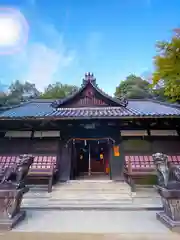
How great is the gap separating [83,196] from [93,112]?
3393 millimetres

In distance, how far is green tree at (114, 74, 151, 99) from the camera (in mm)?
25391

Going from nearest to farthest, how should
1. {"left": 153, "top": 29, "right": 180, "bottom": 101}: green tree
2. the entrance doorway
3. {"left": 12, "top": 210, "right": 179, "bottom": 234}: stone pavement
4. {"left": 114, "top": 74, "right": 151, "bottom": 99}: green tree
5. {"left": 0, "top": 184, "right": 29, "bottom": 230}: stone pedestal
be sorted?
{"left": 12, "top": 210, "right": 179, "bottom": 234}: stone pavement < {"left": 0, "top": 184, "right": 29, "bottom": 230}: stone pedestal < {"left": 153, "top": 29, "right": 180, "bottom": 101}: green tree < the entrance doorway < {"left": 114, "top": 74, "right": 151, "bottom": 99}: green tree

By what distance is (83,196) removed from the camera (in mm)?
5340

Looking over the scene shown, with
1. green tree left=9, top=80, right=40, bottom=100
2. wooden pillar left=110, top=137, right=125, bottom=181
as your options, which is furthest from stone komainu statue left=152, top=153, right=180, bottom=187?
green tree left=9, top=80, right=40, bottom=100

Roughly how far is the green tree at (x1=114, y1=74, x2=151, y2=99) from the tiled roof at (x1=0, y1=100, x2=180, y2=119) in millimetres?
→ 14908

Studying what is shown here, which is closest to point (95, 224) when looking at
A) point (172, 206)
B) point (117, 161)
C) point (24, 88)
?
point (172, 206)

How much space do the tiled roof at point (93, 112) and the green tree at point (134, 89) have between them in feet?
48.9

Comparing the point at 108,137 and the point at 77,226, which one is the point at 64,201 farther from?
the point at 108,137

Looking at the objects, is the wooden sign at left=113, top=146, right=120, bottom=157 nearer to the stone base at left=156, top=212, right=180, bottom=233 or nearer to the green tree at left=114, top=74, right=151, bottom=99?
the stone base at left=156, top=212, right=180, bottom=233

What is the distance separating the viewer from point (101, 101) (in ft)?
27.3

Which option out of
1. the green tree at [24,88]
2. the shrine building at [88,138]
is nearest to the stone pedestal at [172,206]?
the shrine building at [88,138]

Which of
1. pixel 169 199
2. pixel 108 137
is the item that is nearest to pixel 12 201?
pixel 169 199

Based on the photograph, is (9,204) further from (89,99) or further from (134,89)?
(134,89)

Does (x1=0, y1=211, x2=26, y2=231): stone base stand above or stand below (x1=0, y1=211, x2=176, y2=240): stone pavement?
above
